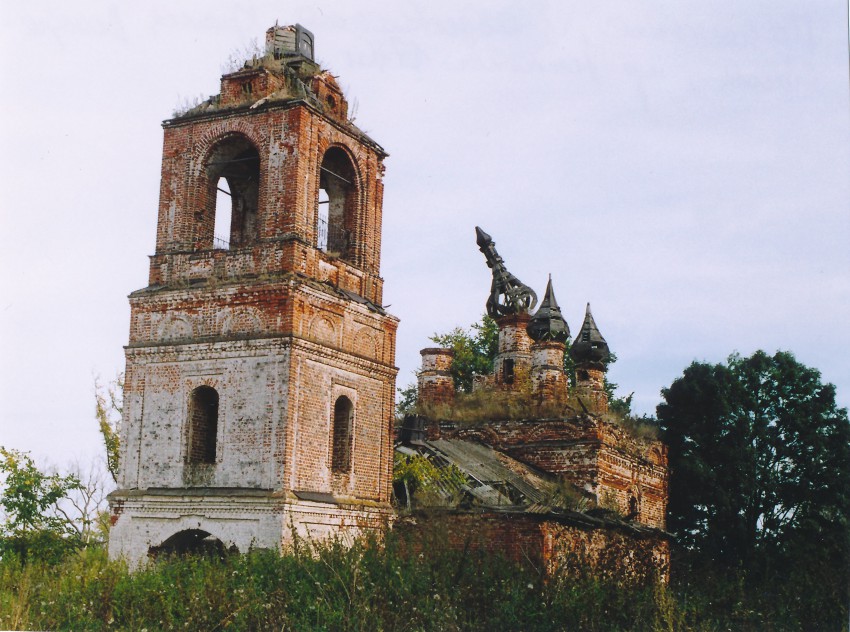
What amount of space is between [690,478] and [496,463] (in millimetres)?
7853

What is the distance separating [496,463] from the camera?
20.7 m

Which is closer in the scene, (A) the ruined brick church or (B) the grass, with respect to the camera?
(B) the grass

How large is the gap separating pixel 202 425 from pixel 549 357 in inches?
341

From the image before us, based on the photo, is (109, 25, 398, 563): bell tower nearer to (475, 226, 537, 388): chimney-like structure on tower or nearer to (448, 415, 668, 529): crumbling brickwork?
(448, 415, 668, 529): crumbling brickwork

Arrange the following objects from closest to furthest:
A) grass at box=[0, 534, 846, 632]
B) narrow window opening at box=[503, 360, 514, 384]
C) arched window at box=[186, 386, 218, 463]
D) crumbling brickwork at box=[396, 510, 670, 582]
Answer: grass at box=[0, 534, 846, 632]
crumbling brickwork at box=[396, 510, 670, 582]
arched window at box=[186, 386, 218, 463]
narrow window opening at box=[503, 360, 514, 384]

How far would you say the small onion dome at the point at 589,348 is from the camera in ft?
83.3

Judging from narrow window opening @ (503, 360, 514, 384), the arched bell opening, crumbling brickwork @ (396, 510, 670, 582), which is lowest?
the arched bell opening

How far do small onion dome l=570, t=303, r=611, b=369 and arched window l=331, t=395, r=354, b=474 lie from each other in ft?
29.5

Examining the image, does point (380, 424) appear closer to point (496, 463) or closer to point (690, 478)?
point (496, 463)

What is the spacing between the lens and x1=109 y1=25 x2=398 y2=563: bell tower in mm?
16062

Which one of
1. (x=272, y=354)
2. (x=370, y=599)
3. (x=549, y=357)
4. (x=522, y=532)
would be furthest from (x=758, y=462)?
(x=370, y=599)

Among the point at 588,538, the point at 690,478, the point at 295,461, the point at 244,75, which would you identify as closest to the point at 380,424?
the point at 295,461

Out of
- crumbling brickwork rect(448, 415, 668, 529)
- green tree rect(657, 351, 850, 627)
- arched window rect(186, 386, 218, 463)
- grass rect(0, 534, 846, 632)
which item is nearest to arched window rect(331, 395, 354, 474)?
arched window rect(186, 386, 218, 463)

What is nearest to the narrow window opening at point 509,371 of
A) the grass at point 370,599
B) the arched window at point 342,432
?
the arched window at point 342,432
